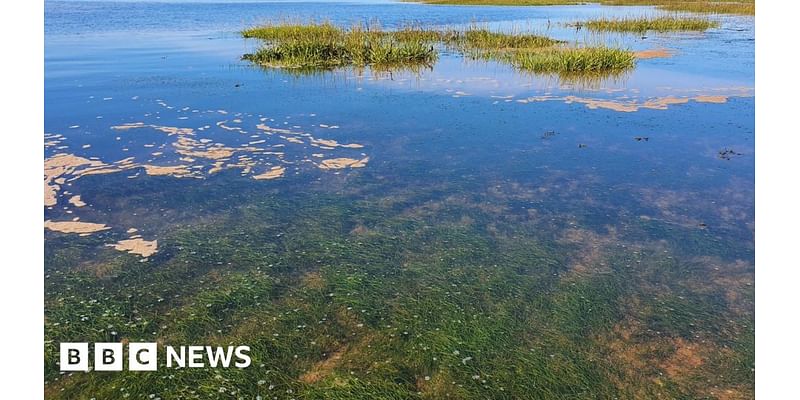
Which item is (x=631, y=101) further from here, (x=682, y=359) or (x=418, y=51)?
(x=682, y=359)

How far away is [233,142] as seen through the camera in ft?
40.7

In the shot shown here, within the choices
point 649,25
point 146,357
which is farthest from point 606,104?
point 649,25

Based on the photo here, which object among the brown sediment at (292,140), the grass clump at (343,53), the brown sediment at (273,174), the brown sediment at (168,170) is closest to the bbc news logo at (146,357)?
the brown sediment at (273,174)

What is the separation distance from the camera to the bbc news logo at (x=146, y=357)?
537 cm

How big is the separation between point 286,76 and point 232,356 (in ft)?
57.3

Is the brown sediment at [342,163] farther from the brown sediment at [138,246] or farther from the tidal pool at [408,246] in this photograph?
the brown sediment at [138,246]

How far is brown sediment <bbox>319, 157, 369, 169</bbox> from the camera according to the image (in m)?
10.9

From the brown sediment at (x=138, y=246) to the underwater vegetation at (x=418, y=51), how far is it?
57.3 feet

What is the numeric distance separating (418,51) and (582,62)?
23.1ft

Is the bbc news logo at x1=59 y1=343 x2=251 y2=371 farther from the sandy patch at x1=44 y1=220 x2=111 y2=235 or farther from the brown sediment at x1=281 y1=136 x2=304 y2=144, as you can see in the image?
the brown sediment at x1=281 y1=136 x2=304 y2=144

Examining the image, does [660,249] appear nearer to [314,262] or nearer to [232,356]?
[314,262]

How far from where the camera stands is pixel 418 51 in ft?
81.2

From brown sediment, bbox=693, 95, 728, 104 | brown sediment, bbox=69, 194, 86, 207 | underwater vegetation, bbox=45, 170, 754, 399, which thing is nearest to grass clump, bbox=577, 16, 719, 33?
brown sediment, bbox=693, 95, 728, 104
